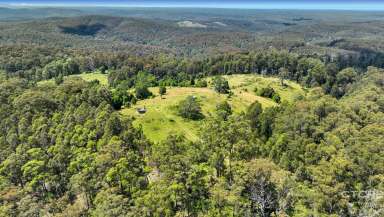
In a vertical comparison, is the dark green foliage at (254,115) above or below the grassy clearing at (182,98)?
above

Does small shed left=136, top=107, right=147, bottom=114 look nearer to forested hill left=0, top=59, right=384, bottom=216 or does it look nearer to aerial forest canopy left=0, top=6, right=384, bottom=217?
aerial forest canopy left=0, top=6, right=384, bottom=217

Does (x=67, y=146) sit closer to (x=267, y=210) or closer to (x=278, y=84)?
(x=267, y=210)

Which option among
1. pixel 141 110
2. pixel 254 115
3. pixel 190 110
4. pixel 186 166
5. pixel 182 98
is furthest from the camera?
pixel 182 98

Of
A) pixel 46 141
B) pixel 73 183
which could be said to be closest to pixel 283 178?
pixel 73 183

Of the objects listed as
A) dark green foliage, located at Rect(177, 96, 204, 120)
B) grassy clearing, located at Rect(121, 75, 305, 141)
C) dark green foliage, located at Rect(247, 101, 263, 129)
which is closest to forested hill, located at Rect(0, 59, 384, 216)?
dark green foliage, located at Rect(247, 101, 263, 129)

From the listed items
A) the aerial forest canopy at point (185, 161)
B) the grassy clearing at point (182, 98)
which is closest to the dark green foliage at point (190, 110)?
the aerial forest canopy at point (185, 161)
